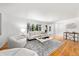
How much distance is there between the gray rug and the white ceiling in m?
0.49

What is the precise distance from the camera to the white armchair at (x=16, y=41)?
1676 millimetres

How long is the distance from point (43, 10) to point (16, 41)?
2.73ft

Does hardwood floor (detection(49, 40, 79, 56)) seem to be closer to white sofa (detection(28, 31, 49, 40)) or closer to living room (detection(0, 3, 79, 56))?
living room (detection(0, 3, 79, 56))

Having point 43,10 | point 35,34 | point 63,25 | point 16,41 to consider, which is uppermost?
point 43,10

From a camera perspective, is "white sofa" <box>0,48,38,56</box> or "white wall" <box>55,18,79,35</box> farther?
"white wall" <box>55,18,79,35</box>

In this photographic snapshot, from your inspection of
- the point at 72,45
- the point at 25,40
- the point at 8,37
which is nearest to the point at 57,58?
the point at 72,45

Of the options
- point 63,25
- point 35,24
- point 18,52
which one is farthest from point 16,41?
point 63,25

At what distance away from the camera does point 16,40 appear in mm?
1695

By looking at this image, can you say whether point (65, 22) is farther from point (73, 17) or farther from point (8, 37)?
point (8, 37)

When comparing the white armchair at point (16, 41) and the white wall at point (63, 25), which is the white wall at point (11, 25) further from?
the white wall at point (63, 25)

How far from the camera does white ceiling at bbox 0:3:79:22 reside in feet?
5.47

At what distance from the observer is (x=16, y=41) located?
1687 millimetres

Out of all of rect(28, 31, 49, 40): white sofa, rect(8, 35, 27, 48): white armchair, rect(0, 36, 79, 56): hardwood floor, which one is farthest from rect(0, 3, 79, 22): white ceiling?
rect(0, 36, 79, 56): hardwood floor

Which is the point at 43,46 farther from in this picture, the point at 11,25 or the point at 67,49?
the point at 11,25
